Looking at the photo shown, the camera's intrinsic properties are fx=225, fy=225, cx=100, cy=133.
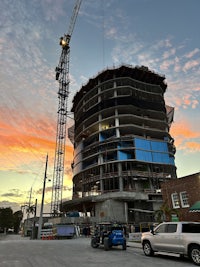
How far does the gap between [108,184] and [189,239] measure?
47.3 metres

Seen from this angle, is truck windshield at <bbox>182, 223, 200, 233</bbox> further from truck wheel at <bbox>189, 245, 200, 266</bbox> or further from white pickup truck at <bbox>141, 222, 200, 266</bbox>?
truck wheel at <bbox>189, 245, 200, 266</bbox>

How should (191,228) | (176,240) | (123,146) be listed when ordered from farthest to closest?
(123,146)
(176,240)
(191,228)

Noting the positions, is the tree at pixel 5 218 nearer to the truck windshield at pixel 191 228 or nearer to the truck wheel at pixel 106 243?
the truck wheel at pixel 106 243

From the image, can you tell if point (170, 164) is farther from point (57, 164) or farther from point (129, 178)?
point (57, 164)

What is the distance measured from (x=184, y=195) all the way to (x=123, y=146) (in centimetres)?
3299

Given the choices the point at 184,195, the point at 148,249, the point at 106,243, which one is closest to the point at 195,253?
the point at 148,249

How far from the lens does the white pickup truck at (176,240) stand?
10.2 metres

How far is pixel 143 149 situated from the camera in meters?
56.6

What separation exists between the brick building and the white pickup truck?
12495 mm

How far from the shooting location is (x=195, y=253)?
32.8ft

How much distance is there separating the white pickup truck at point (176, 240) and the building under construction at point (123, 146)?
36287 millimetres

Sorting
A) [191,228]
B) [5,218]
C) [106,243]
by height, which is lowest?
[106,243]

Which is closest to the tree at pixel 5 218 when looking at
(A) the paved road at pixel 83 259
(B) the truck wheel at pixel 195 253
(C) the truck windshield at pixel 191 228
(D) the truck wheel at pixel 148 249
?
(A) the paved road at pixel 83 259

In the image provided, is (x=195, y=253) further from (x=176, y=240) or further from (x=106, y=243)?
(x=106, y=243)
